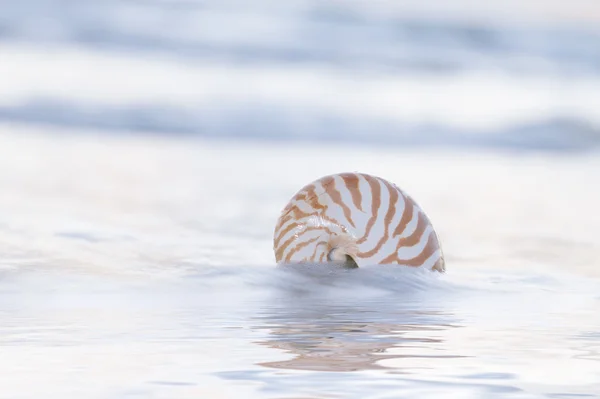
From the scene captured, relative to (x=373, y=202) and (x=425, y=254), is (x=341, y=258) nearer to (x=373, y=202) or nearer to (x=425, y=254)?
(x=373, y=202)

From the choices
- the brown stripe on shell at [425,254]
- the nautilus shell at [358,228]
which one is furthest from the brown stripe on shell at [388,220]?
the brown stripe on shell at [425,254]

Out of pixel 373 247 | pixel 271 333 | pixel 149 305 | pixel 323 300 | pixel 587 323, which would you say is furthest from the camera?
pixel 373 247

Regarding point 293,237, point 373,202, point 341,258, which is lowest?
point 341,258

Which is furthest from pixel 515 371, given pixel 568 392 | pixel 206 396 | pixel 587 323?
pixel 587 323

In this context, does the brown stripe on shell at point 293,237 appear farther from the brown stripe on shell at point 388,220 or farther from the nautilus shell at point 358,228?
the brown stripe on shell at point 388,220

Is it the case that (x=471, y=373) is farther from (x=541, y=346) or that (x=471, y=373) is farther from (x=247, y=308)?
(x=247, y=308)

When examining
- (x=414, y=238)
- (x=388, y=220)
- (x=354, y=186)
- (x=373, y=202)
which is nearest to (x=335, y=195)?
(x=354, y=186)

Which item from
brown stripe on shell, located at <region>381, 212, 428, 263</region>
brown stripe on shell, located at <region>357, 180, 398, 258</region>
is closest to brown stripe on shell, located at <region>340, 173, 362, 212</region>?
brown stripe on shell, located at <region>357, 180, 398, 258</region>
